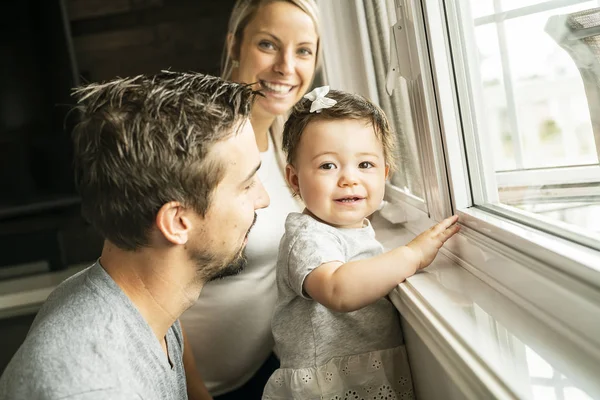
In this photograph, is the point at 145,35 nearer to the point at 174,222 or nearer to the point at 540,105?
the point at 174,222

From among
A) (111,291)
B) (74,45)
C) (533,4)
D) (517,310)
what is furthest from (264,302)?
(74,45)

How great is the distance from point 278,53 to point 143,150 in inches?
35.3

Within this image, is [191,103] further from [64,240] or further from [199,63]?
[64,240]

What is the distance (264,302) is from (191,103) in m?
0.82

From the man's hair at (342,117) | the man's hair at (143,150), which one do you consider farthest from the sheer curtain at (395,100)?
the man's hair at (143,150)

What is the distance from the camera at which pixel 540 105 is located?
3.06ft

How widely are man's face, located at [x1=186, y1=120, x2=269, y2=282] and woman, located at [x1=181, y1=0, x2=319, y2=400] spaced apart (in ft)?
1.73

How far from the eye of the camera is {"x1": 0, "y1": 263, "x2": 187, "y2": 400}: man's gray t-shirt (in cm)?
79

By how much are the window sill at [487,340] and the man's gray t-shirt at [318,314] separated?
9cm

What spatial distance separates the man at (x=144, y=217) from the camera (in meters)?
0.85

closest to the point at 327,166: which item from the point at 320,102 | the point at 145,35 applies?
the point at 320,102

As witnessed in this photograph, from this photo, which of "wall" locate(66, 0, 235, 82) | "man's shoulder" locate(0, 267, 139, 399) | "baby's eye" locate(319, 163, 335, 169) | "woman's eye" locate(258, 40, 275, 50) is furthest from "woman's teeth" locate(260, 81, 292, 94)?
"wall" locate(66, 0, 235, 82)

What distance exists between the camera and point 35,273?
108 inches

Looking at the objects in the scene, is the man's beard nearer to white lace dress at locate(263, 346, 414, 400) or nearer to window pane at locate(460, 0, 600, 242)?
white lace dress at locate(263, 346, 414, 400)
